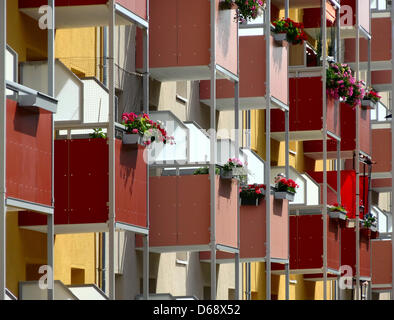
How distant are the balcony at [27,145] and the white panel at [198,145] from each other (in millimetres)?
5915

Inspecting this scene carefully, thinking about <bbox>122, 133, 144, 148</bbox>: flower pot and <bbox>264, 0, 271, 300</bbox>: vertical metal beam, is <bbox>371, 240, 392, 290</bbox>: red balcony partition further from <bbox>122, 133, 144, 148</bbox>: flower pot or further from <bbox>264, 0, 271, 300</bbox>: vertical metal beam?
<bbox>122, 133, 144, 148</bbox>: flower pot

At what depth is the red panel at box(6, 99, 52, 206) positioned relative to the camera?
18.5 m

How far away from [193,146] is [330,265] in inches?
377

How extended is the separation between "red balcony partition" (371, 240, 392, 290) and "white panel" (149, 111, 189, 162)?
16.0m

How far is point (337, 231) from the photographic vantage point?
34.7m

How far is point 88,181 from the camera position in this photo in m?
21.7

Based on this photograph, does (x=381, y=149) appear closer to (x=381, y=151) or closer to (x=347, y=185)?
(x=381, y=151)

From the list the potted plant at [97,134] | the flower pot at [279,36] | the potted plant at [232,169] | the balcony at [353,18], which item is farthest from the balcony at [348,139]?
the potted plant at [97,134]

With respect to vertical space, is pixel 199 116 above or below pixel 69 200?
above

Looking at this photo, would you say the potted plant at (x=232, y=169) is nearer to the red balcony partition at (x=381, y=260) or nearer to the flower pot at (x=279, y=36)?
the flower pot at (x=279, y=36)

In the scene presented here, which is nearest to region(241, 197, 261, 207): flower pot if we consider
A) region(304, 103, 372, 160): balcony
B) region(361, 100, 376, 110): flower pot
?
region(304, 103, 372, 160): balcony

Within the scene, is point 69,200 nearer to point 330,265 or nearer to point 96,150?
point 96,150

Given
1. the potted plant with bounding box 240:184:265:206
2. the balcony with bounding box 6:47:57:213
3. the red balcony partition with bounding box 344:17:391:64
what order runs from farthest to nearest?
the red balcony partition with bounding box 344:17:391:64
the potted plant with bounding box 240:184:265:206
the balcony with bounding box 6:47:57:213

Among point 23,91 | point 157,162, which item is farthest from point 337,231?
point 23,91
